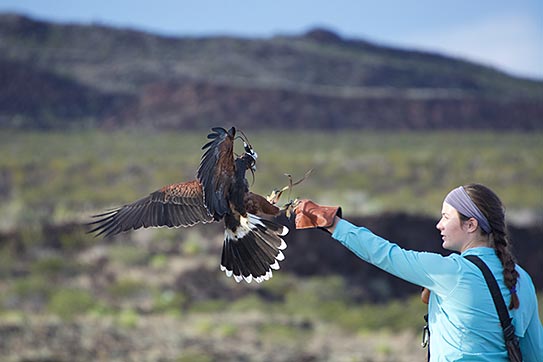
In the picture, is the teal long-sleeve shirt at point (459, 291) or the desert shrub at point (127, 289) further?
the desert shrub at point (127, 289)

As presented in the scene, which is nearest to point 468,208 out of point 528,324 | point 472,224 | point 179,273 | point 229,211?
point 472,224

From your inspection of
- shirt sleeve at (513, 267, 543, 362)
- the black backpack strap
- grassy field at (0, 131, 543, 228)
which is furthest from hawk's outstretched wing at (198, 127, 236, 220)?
grassy field at (0, 131, 543, 228)

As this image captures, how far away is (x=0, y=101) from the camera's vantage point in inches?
2359

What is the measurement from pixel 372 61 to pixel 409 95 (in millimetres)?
10123

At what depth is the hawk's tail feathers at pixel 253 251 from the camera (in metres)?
4.61

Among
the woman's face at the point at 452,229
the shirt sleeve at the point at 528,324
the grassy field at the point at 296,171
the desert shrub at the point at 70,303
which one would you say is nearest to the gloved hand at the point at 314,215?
the woman's face at the point at 452,229

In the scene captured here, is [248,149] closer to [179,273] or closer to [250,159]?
[250,159]

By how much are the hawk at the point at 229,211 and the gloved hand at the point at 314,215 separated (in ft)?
1.45

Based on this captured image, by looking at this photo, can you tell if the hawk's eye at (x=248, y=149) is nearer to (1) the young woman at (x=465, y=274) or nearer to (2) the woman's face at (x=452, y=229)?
(1) the young woman at (x=465, y=274)

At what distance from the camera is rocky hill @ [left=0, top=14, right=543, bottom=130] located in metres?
60.1

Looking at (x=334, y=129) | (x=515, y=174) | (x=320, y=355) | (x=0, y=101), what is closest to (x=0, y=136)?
(x=0, y=101)

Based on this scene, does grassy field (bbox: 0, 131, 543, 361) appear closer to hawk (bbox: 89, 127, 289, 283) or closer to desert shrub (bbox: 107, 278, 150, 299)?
desert shrub (bbox: 107, 278, 150, 299)

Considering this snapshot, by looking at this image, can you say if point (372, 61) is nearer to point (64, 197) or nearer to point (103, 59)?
point (103, 59)

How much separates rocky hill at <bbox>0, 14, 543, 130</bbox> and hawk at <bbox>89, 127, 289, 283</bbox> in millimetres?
52788
